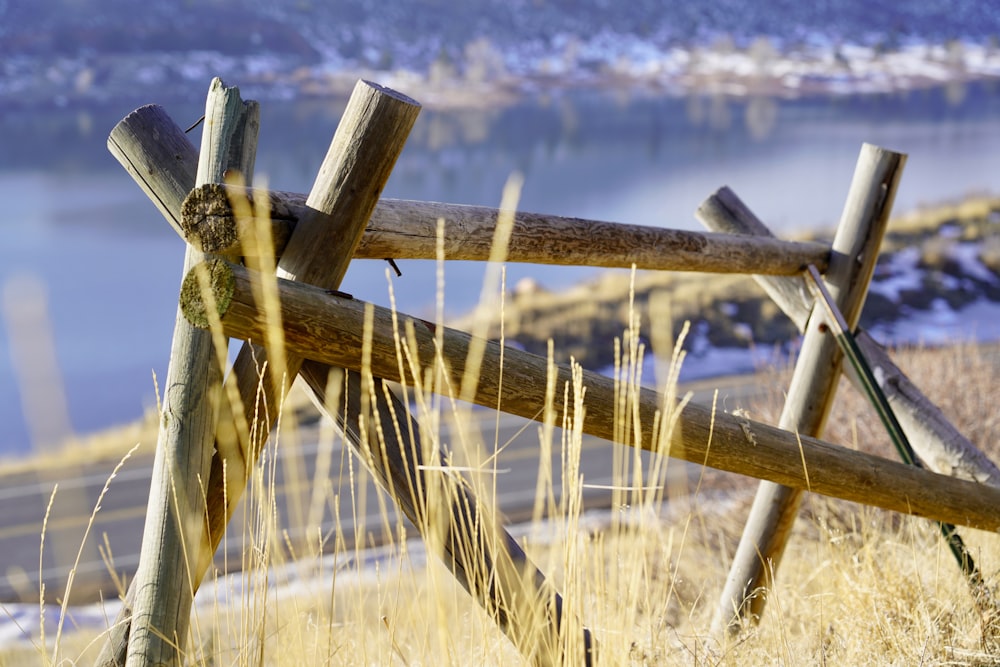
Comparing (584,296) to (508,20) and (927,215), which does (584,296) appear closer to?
(927,215)

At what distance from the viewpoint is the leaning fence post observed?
55.7 inches

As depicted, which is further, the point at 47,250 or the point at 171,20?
the point at 171,20

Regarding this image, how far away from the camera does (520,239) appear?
71.7 inches

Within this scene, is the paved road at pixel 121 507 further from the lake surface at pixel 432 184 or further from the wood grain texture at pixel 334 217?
the wood grain texture at pixel 334 217

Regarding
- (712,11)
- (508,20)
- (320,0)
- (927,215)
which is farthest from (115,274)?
(712,11)

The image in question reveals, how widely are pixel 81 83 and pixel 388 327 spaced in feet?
170

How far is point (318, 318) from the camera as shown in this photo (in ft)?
4.48

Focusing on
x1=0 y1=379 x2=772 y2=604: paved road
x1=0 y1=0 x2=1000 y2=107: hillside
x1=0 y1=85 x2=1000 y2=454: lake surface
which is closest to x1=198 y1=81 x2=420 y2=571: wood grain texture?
x1=0 y1=85 x2=1000 y2=454: lake surface

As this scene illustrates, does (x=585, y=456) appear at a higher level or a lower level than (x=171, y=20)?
lower

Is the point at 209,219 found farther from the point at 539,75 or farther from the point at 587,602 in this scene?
the point at 539,75

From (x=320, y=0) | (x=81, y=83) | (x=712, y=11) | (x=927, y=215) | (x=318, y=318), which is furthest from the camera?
(x=712, y=11)

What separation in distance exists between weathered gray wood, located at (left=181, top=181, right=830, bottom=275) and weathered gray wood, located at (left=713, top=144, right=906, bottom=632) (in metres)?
0.09

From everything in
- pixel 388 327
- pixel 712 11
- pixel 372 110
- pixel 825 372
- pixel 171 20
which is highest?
pixel 712 11

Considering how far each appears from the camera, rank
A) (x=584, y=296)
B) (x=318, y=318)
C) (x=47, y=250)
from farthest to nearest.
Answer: (x=47, y=250) → (x=584, y=296) → (x=318, y=318)
